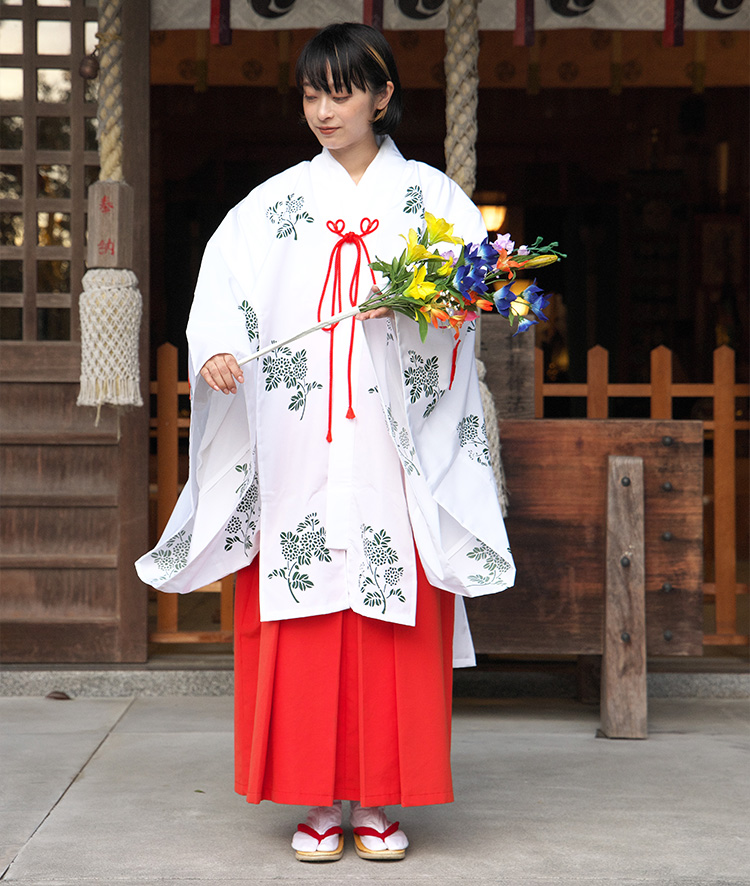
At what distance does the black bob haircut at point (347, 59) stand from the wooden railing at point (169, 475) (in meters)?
1.88

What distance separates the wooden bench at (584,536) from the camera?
11.6 feet

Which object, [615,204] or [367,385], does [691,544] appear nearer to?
[367,385]

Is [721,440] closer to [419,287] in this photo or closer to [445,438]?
[445,438]

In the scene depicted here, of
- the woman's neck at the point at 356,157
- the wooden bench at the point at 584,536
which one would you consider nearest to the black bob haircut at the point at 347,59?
the woman's neck at the point at 356,157

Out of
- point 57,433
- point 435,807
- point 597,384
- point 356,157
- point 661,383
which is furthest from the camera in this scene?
point 661,383

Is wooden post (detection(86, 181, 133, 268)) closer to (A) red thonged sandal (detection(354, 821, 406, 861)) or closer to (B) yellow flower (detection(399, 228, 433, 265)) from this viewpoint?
(B) yellow flower (detection(399, 228, 433, 265))

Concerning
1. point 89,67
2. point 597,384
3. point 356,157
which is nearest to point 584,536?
point 597,384

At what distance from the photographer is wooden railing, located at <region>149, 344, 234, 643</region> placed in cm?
421

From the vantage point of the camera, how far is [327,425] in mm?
2518

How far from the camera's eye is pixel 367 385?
251cm

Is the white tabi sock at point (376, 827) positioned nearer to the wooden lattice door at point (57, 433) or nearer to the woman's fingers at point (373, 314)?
the woman's fingers at point (373, 314)

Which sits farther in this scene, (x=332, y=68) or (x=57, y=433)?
(x=57, y=433)

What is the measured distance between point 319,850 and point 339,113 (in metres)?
1.59

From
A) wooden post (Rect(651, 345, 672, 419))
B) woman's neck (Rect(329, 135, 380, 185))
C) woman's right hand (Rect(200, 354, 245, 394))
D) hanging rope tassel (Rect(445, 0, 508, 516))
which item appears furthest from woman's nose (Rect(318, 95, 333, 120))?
wooden post (Rect(651, 345, 672, 419))
